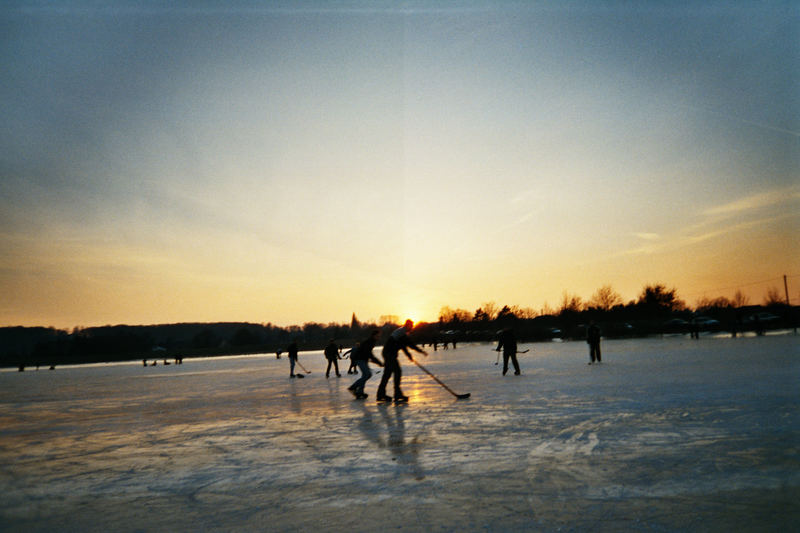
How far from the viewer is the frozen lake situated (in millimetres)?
4227

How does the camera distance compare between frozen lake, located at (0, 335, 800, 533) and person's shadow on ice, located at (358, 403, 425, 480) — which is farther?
person's shadow on ice, located at (358, 403, 425, 480)

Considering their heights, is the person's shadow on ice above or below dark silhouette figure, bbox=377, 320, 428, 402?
below

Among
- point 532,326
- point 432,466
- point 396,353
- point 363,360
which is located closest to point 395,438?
point 432,466

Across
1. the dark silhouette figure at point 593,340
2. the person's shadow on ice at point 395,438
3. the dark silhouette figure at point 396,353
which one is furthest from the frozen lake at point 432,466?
the dark silhouette figure at point 593,340

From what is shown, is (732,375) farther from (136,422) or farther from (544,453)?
(136,422)

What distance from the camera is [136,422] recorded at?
10688 mm

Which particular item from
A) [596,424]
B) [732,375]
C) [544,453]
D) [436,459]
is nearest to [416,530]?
[436,459]

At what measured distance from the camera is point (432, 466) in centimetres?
586

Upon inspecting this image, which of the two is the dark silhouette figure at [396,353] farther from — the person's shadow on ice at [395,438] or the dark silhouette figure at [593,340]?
the dark silhouette figure at [593,340]

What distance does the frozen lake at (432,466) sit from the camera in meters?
4.23

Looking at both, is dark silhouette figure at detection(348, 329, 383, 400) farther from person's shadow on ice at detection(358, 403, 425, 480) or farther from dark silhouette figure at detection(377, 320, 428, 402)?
person's shadow on ice at detection(358, 403, 425, 480)

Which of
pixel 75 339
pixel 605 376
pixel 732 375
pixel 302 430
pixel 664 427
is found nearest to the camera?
pixel 664 427

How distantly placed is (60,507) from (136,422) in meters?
6.14

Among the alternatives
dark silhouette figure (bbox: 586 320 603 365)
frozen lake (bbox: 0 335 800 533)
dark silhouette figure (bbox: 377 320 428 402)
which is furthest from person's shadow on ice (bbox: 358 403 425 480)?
dark silhouette figure (bbox: 586 320 603 365)
